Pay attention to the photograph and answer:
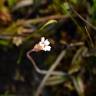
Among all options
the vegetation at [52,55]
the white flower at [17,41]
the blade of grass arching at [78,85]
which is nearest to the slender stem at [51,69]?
the vegetation at [52,55]

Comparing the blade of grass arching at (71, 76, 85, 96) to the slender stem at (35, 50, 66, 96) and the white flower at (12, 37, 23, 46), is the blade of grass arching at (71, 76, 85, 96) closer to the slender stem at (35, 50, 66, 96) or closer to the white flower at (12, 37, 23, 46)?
the slender stem at (35, 50, 66, 96)

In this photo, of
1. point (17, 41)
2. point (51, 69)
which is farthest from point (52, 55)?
point (17, 41)

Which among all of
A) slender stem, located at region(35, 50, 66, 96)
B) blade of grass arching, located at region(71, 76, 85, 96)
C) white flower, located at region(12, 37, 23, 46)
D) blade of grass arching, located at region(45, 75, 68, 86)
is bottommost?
blade of grass arching, located at region(71, 76, 85, 96)

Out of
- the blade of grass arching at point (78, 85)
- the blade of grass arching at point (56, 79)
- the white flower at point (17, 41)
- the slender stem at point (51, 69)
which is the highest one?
the white flower at point (17, 41)

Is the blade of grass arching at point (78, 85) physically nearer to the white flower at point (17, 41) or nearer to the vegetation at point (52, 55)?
the vegetation at point (52, 55)

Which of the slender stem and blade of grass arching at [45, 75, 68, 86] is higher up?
the slender stem

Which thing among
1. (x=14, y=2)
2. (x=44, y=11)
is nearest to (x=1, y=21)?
(x=14, y=2)

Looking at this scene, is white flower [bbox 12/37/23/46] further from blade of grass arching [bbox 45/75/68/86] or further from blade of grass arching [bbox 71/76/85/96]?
blade of grass arching [bbox 71/76/85/96]

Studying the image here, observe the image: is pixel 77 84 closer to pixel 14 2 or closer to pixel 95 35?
pixel 95 35

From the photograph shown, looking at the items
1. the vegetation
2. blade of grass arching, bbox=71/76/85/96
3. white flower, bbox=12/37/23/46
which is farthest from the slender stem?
white flower, bbox=12/37/23/46

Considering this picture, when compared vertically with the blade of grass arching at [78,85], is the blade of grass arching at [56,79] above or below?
above

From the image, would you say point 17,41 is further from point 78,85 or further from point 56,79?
point 78,85
